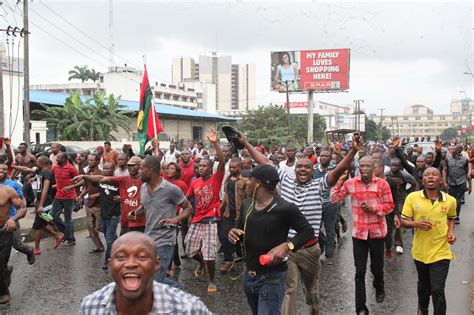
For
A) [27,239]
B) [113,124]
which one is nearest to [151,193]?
[27,239]

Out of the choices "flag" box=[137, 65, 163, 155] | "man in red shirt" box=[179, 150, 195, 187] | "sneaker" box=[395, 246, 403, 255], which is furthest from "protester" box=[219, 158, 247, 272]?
"flag" box=[137, 65, 163, 155]

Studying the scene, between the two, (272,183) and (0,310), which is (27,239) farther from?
(272,183)

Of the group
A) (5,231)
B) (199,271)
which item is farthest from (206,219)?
(5,231)

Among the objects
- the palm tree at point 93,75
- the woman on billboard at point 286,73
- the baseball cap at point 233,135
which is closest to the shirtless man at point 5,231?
the baseball cap at point 233,135

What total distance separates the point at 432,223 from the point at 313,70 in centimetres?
5166

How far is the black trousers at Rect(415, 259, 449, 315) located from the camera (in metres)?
4.86

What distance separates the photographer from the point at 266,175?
410 centimetres

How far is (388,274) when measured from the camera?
7520mm

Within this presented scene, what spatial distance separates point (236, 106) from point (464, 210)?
5762 inches

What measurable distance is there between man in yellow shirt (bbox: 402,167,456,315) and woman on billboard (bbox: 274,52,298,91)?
50982 millimetres

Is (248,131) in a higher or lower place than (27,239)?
higher

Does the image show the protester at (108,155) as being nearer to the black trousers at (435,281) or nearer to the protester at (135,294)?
the black trousers at (435,281)

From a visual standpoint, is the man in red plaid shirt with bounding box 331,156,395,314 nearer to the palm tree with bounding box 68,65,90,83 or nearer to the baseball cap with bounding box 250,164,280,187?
Result: the baseball cap with bounding box 250,164,280,187

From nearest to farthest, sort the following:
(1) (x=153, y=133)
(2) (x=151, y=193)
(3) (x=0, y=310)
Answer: (2) (x=151, y=193)
(3) (x=0, y=310)
(1) (x=153, y=133)
